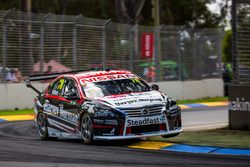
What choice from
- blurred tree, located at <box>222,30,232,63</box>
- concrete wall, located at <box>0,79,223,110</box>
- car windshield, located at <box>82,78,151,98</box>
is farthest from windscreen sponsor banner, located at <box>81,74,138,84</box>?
blurred tree, located at <box>222,30,232,63</box>

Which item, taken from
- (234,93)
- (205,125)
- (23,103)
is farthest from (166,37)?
(234,93)

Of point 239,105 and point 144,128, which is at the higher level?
point 239,105

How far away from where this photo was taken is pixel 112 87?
1395 cm

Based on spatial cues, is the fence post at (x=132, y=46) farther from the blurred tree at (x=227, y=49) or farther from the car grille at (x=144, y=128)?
the blurred tree at (x=227, y=49)

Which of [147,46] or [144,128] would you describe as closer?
[144,128]

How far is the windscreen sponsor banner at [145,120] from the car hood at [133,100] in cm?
25

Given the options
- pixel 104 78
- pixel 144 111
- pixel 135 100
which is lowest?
pixel 144 111

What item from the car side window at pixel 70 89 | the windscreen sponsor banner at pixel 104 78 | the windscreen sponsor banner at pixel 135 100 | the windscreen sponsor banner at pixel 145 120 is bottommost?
the windscreen sponsor banner at pixel 145 120

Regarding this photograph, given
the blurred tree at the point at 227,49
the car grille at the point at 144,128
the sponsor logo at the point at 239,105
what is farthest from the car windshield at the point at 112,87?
the blurred tree at the point at 227,49

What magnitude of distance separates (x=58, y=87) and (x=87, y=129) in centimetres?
208

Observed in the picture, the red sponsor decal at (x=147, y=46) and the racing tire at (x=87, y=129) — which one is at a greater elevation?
the red sponsor decal at (x=147, y=46)

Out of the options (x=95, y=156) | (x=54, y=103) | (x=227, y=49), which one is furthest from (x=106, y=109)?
(x=227, y=49)

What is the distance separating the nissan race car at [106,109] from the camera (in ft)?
41.9

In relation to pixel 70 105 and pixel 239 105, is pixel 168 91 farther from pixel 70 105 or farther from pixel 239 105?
pixel 70 105
